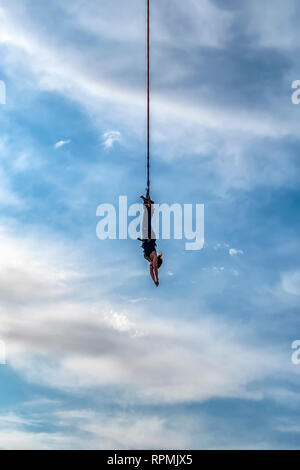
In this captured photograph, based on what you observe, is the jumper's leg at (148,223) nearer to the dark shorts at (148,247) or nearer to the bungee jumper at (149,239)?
the bungee jumper at (149,239)

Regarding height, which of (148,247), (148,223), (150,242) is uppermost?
(148,223)

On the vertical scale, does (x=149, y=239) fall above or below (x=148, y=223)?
below

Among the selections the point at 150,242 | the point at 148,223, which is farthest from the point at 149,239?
the point at 148,223

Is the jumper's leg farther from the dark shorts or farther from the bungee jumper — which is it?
the dark shorts

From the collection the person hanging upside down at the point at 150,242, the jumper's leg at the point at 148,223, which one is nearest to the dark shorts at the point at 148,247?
the person hanging upside down at the point at 150,242

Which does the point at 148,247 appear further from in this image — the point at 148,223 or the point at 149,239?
the point at 148,223

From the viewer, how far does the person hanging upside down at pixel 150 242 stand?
3378 centimetres

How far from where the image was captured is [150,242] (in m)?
34.4

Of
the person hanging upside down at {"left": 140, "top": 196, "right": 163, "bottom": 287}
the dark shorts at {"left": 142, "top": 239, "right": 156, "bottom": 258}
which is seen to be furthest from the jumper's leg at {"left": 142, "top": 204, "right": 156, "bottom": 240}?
the dark shorts at {"left": 142, "top": 239, "right": 156, "bottom": 258}

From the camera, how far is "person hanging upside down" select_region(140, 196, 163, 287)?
33.8m

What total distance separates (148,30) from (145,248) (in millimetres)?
11652
